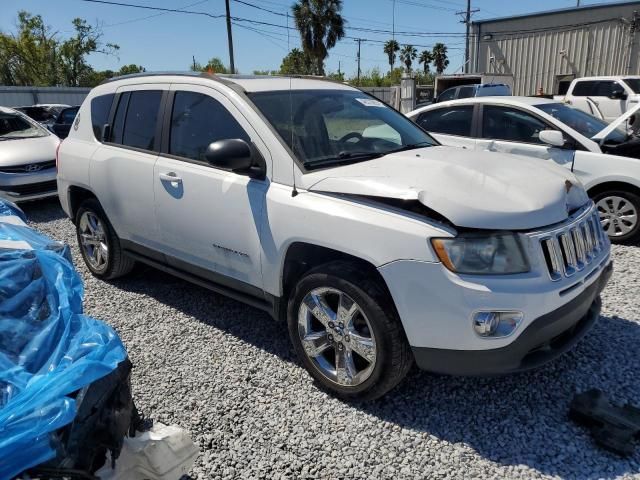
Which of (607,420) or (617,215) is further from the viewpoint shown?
(617,215)

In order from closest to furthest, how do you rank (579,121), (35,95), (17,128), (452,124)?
1. (579,121)
2. (452,124)
3. (17,128)
4. (35,95)

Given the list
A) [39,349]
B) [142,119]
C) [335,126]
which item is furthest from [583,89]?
[39,349]

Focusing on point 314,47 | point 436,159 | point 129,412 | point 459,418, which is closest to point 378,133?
point 436,159

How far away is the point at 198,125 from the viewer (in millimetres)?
3641

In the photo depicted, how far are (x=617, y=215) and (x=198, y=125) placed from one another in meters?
4.67

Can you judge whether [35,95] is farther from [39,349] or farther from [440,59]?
[440,59]

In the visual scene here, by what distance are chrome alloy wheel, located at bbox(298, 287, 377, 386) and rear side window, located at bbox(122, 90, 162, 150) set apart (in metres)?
1.96

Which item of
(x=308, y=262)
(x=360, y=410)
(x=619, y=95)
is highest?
(x=619, y=95)

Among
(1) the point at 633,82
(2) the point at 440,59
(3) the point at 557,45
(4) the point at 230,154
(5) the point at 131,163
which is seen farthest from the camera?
(2) the point at 440,59

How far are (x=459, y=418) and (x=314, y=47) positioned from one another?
39623 mm

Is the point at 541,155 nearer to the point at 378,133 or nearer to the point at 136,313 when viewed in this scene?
the point at 378,133

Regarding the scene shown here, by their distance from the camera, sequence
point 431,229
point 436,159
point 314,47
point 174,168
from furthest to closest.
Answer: point 314,47, point 174,168, point 436,159, point 431,229

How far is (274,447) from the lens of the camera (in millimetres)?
2637

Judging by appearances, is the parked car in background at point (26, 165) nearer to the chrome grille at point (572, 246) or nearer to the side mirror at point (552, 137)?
the side mirror at point (552, 137)
